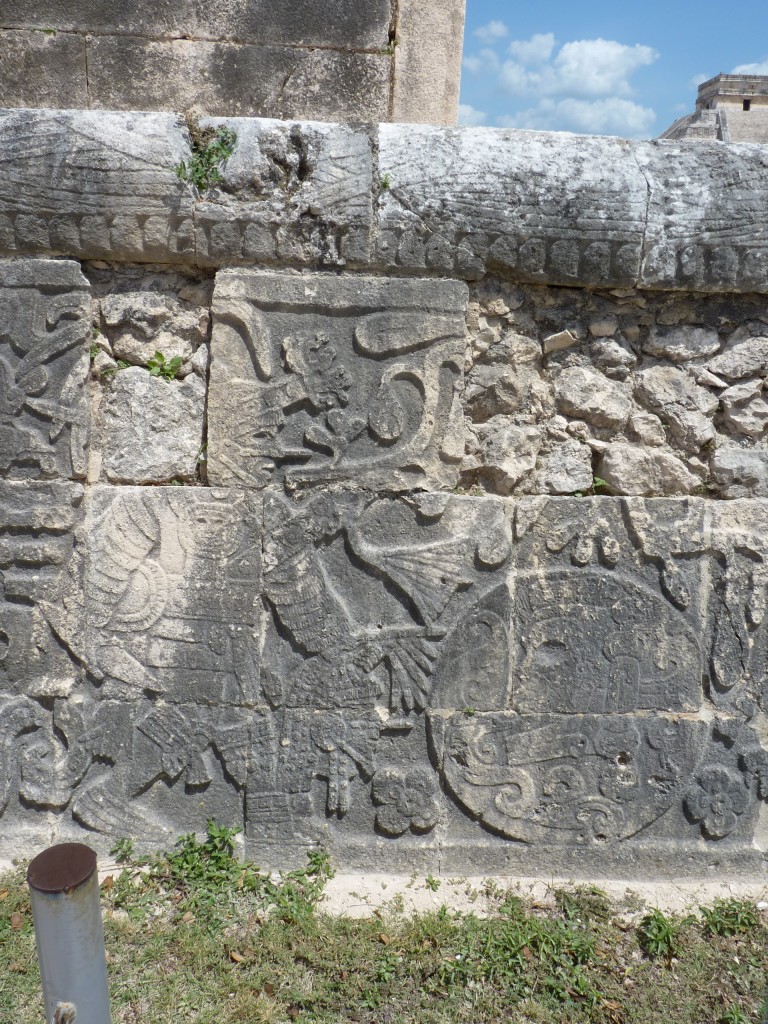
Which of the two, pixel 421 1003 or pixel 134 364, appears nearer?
pixel 421 1003

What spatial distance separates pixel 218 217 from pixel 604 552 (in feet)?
5.31

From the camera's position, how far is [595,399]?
2.62m

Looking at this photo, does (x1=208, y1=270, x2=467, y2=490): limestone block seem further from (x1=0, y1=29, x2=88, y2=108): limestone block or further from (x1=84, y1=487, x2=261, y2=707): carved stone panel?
(x1=0, y1=29, x2=88, y2=108): limestone block

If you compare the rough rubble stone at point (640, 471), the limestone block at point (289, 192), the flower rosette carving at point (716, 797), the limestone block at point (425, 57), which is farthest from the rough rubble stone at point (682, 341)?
the flower rosette carving at point (716, 797)

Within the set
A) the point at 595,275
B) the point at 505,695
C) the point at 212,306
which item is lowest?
the point at 505,695

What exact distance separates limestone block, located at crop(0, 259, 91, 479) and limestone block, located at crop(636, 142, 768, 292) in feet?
5.95

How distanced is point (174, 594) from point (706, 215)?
207 centimetres

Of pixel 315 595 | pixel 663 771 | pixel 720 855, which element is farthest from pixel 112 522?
pixel 720 855

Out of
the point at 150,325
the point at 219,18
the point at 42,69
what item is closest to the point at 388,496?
the point at 150,325

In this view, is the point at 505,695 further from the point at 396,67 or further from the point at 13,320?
the point at 396,67

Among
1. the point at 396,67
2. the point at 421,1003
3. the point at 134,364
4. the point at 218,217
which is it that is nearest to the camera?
the point at 421,1003

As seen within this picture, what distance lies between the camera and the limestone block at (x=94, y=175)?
93.1 inches

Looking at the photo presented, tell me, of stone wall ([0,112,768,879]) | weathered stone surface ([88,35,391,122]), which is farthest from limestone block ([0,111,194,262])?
weathered stone surface ([88,35,391,122])

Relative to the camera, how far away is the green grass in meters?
2.16
